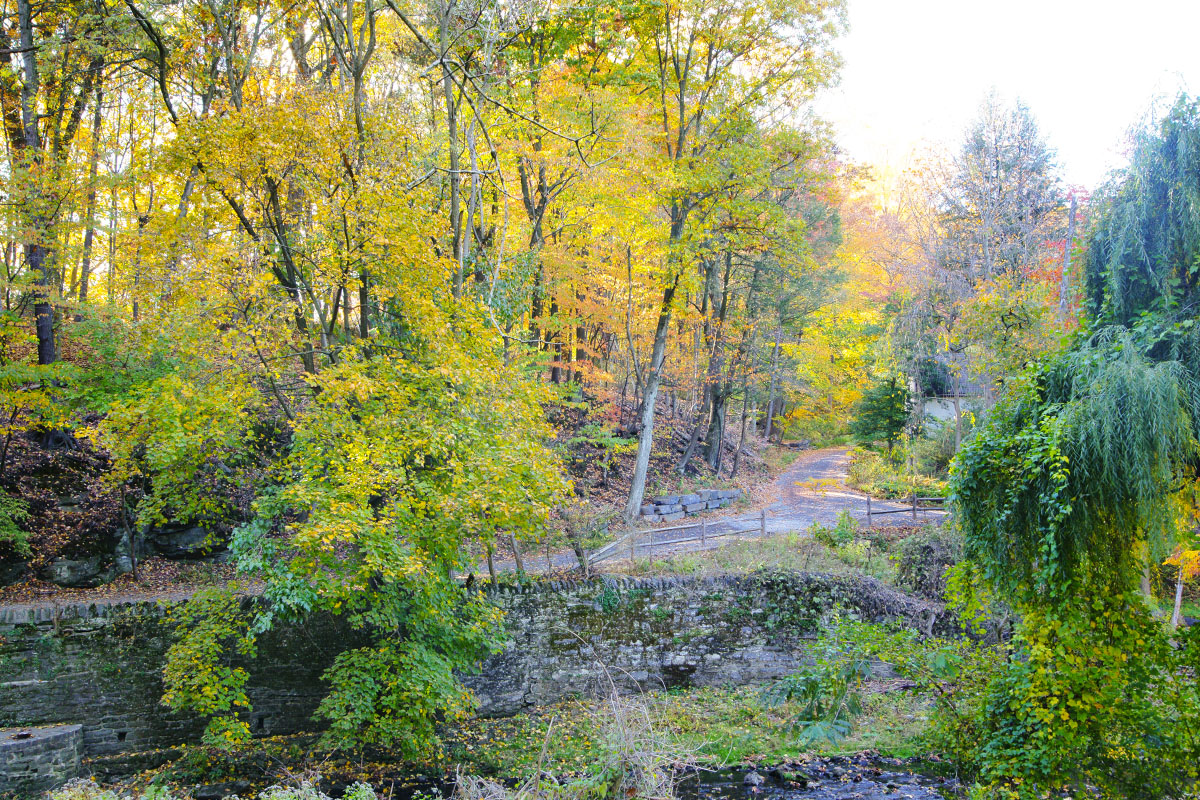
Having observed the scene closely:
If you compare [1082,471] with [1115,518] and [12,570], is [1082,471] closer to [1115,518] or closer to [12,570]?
[1115,518]

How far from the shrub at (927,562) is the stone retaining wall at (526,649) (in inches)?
32.0

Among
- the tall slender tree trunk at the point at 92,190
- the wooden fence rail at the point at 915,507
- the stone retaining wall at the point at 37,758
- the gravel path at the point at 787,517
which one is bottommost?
the stone retaining wall at the point at 37,758

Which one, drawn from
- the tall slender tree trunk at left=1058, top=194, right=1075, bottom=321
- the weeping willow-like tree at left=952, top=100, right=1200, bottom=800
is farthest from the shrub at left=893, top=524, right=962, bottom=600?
the weeping willow-like tree at left=952, top=100, right=1200, bottom=800

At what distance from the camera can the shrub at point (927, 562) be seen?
532 inches

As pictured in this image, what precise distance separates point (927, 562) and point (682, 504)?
233 inches

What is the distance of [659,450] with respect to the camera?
20359 mm

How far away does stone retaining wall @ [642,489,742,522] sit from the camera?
1684cm

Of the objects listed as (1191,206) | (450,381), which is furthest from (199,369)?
Answer: (1191,206)

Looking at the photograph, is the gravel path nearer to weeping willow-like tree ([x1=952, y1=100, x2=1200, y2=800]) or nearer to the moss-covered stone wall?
the moss-covered stone wall

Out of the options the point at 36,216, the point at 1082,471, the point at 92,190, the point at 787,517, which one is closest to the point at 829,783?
the point at 1082,471

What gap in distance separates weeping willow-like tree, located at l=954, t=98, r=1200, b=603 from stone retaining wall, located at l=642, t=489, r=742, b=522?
1006 cm

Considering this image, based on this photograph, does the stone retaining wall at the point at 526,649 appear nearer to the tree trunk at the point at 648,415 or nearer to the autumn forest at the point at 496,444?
the autumn forest at the point at 496,444

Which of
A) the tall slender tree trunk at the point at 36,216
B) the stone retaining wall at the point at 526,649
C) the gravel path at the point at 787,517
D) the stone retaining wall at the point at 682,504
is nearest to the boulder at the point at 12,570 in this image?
the stone retaining wall at the point at 526,649

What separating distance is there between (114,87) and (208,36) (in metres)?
3.82
